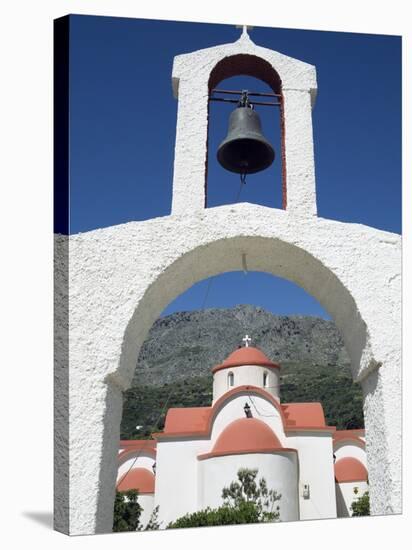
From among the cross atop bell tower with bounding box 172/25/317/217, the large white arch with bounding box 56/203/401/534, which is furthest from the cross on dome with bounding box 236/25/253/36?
the large white arch with bounding box 56/203/401/534

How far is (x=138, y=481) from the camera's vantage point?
15438mm

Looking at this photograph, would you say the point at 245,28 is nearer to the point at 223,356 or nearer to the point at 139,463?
the point at 139,463

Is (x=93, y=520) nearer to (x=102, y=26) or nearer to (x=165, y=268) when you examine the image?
(x=165, y=268)

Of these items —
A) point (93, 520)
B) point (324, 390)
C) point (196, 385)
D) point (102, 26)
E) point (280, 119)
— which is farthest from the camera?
point (196, 385)

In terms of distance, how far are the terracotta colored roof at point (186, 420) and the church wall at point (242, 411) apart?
14.6 inches

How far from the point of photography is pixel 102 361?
14.0ft

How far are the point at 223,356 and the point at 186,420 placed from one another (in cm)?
2101

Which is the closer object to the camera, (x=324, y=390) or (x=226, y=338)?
(x=324, y=390)

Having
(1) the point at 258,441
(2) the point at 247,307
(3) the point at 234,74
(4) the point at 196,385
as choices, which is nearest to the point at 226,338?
(2) the point at 247,307

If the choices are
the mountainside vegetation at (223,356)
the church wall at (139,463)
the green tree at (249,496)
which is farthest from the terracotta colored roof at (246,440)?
the mountainside vegetation at (223,356)

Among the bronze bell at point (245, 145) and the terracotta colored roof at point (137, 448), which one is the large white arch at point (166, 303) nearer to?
the bronze bell at point (245, 145)

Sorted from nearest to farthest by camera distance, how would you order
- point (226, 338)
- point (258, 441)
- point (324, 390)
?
point (258, 441), point (324, 390), point (226, 338)

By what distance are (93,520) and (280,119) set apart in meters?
3.06

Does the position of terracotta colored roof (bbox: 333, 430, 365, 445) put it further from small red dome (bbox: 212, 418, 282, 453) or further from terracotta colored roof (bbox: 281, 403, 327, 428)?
small red dome (bbox: 212, 418, 282, 453)
